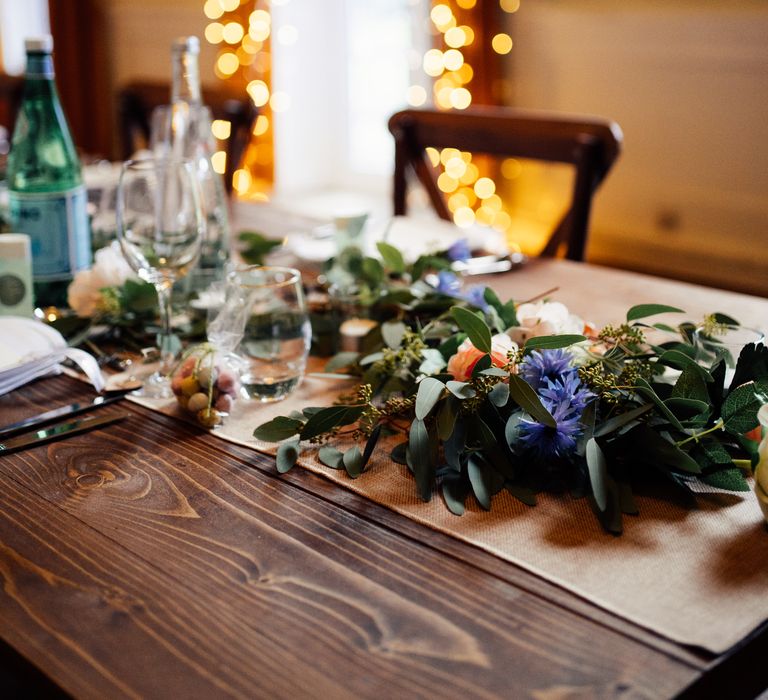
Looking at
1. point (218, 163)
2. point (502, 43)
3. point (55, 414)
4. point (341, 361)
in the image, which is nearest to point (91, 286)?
point (55, 414)

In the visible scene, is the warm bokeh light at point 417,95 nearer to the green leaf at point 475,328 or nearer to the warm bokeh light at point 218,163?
the warm bokeh light at point 218,163

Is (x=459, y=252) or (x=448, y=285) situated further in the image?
(x=459, y=252)

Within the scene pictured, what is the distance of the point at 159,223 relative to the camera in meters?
1.00

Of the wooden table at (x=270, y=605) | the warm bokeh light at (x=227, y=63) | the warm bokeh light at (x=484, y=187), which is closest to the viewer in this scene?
the wooden table at (x=270, y=605)

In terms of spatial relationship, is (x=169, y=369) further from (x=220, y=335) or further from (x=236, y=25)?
(x=236, y=25)

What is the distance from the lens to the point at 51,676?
21.3 inches

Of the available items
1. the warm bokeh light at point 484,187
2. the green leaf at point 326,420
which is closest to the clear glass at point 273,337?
the green leaf at point 326,420

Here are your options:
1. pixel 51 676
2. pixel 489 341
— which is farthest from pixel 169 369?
pixel 51 676

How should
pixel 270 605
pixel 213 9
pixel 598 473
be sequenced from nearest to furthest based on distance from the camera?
pixel 270 605 < pixel 598 473 < pixel 213 9

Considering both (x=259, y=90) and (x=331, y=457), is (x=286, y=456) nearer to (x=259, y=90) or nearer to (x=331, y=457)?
(x=331, y=457)

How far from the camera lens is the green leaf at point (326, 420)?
2.73ft

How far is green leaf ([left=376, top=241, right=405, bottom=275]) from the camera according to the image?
1.15 m

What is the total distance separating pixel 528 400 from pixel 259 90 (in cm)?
340

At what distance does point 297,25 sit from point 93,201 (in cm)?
245
